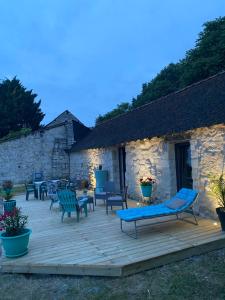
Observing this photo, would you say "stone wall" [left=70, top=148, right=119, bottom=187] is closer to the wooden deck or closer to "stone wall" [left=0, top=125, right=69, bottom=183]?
"stone wall" [left=0, top=125, right=69, bottom=183]

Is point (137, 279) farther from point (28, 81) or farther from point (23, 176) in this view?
point (28, 81)

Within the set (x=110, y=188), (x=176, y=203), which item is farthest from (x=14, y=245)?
(x=110, y=188)

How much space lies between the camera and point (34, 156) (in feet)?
59.9

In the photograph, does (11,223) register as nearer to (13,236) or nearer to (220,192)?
(13,236)

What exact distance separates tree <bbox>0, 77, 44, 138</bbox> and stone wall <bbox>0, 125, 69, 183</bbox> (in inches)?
544

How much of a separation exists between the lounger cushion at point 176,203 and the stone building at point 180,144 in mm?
729

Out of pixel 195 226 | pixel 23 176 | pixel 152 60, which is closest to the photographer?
pixel 195 226

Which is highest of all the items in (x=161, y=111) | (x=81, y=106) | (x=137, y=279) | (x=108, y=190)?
(x=81, y=106)

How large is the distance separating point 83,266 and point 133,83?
308 ft

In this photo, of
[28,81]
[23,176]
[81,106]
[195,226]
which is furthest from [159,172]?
[81,106]

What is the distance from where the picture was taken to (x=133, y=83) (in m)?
95.1

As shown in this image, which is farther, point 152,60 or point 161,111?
point 152,60

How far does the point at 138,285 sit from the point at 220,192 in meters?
2.76

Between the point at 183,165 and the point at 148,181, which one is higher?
the point at 183,165
